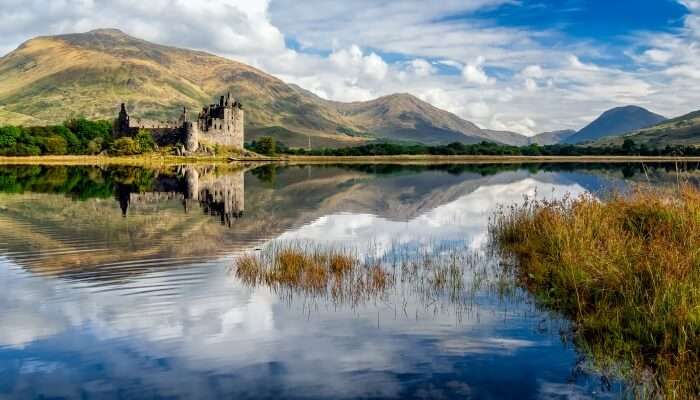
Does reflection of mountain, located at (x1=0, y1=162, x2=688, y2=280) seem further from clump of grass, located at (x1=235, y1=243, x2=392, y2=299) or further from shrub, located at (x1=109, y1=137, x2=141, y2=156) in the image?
shrub, located at (x1=109, y1=137, x2=141, y2=156)

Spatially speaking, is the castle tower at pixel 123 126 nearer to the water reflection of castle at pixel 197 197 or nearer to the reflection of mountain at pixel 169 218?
the reflection of mountain at pixel 169 218

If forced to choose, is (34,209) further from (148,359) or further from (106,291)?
(148,359)

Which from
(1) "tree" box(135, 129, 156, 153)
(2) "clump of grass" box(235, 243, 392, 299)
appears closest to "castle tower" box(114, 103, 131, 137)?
(1) "tree" box(135, 129, 156, 153)

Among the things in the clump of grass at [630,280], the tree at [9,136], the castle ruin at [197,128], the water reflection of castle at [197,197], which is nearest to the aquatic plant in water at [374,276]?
the clump of grass at [630,280]

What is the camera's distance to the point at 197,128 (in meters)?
118

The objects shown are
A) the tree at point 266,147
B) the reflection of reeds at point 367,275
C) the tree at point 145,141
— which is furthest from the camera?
the tree at point 266,147

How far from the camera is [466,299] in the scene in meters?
14.1

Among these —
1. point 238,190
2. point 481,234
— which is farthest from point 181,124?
point 481,234

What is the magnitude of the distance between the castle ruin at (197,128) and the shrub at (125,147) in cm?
967

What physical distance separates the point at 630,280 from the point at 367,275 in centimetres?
666

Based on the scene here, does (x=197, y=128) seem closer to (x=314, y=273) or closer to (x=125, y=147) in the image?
(x=125, y=147)

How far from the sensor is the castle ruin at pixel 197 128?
Answer: 113562 mm

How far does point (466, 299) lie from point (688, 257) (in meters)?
4.68

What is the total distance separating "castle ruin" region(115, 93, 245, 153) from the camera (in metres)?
114
